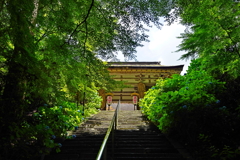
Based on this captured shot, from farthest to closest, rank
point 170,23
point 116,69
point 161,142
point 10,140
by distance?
point 116,69, point 161,142, point 170,23, point 10,140

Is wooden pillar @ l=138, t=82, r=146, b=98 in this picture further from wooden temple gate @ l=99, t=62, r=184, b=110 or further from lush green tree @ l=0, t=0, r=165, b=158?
lush green tree @ l=0, t=0, r=165, b=158

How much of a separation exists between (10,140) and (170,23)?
4268 mm

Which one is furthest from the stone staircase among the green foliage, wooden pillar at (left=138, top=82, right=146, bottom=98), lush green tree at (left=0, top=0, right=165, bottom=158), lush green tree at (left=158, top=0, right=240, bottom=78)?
wooden pillar at (left=138, top=82, right=146, bottom=98)

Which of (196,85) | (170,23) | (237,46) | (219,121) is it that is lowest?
(219,121)

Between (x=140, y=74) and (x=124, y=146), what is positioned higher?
(x=140, y=74)

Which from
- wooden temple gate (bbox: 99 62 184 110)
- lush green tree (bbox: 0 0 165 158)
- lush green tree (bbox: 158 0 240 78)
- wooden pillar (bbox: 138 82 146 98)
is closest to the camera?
lush green tree (bbox: 0 0 165 158)

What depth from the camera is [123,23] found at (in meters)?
3.96

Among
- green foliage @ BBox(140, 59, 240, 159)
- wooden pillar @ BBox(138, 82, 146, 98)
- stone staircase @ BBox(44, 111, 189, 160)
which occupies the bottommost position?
stone staircase @ BBox(44, 111, 189, 160)

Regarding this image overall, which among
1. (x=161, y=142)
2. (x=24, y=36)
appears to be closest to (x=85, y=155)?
(x=161, y=142)

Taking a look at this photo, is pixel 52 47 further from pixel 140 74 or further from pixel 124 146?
pixel 140 74

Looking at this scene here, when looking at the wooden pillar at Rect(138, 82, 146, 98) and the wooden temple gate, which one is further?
the wooden temple gate

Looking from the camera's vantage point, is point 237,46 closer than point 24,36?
No

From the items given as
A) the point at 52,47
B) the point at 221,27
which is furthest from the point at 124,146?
the point at 221,27

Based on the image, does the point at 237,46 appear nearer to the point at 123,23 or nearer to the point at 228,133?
the point at 228,133
